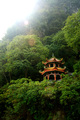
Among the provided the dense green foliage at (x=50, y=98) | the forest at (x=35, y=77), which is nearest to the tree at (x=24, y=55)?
the forest at (x=35, y=77)

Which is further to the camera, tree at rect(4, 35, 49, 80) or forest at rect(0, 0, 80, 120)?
tree at rect(4, 35, 49, 80)

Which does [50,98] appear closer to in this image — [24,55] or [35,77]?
[24,55]

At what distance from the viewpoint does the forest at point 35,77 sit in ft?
17.0

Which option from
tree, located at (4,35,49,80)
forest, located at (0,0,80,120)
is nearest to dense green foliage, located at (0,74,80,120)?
forest, located at (0,0,80,120)

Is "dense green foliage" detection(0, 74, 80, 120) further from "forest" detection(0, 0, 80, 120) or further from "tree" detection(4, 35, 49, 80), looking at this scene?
"tree" detection(4, 35, 49, 80)

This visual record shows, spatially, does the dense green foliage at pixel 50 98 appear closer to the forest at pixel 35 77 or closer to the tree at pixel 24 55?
the forest at pixel 35 77

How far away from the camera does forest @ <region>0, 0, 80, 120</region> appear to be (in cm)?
519

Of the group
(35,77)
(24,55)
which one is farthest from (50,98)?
(35,77)

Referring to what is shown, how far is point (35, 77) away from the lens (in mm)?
14000

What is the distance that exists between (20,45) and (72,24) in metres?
5.99

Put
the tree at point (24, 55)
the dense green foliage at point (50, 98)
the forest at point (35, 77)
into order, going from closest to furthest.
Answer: the dense green foliage at point (50, 98) → the forest at point (35, 77) → the tree at point (24, 55)

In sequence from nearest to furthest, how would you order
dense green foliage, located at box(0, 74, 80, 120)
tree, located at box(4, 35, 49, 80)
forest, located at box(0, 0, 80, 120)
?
dense green foliage, located at box(0, 74, 80, 120) < forest, located at box(0, 0, 80, 120) < tree, located at box(4, 35, 49, 80)

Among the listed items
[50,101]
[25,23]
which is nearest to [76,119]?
[50,101]

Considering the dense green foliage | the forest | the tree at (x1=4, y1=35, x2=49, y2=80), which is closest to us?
the dense green foliage
